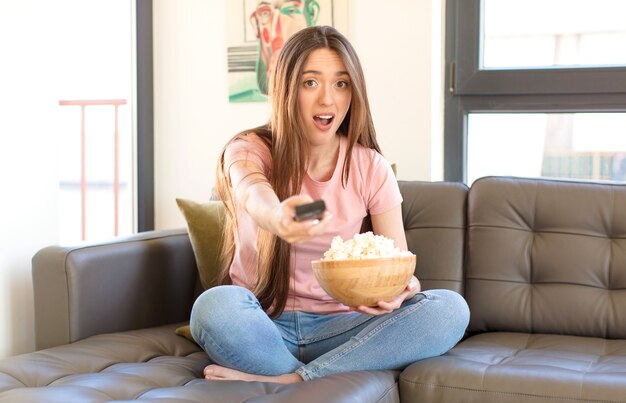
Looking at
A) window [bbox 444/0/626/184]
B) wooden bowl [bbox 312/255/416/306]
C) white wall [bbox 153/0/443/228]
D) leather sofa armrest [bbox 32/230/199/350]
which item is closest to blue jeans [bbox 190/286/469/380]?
wooden bowl [bbox 312/255/416/306]

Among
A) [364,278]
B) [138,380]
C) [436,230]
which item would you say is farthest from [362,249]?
[436,230]

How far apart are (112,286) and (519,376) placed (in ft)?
3.85

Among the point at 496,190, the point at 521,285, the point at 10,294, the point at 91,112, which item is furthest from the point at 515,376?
the point at 91,112

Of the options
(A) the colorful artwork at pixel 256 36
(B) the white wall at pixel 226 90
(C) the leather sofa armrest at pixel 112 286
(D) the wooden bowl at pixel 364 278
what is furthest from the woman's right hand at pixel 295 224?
(A) the colorful artwork at pixel 256 36

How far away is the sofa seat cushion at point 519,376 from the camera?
204 centimetres

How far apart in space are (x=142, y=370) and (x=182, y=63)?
1855 mm

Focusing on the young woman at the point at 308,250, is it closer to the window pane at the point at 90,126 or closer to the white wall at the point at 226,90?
the white wall at the point at 226,90

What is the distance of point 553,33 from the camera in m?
3.38

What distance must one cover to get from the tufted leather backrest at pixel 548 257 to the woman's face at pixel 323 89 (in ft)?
2.39

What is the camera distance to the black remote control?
5.21 ft

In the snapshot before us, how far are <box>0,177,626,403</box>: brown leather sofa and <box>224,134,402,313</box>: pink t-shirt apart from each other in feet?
0.94

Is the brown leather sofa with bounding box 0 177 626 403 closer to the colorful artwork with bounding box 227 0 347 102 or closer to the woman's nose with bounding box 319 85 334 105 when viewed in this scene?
the woman's nose with bounding box 319 85 334 105

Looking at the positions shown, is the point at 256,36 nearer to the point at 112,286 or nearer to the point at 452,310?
the point at 112,286

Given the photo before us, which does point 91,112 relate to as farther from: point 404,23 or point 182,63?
point 404,23
